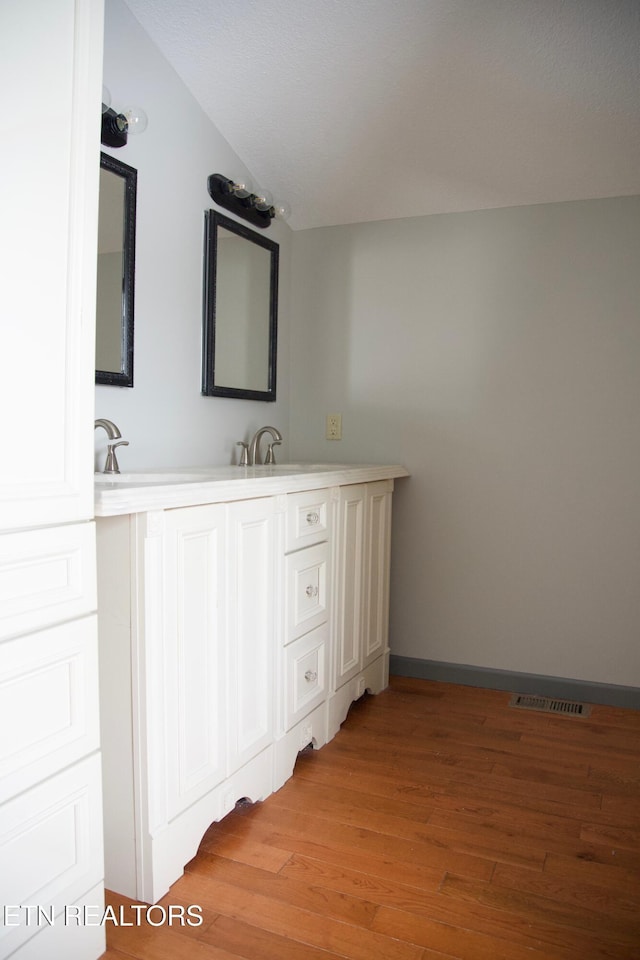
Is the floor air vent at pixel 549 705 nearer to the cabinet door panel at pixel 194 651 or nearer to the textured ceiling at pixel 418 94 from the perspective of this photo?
the cabinet door panel at pixel 194 651

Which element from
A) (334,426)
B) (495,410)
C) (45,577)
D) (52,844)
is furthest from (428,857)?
(334,426)

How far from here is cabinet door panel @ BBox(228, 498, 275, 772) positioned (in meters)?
1.74

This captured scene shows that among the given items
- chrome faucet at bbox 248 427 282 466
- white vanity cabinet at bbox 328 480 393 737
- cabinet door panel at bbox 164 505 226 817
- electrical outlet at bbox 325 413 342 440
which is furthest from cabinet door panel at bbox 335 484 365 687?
cabinet door panel at bbox 164 505 226 817

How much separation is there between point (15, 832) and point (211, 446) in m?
1.52

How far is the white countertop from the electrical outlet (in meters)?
0.51

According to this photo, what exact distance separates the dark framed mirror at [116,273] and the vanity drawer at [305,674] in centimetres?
91

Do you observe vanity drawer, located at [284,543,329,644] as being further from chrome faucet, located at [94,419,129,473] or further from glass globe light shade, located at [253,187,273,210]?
glass globe light shade, located at [253,187,273,210]

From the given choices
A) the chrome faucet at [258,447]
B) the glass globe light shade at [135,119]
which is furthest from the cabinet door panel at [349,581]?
the glass globe light shade at [135,119]

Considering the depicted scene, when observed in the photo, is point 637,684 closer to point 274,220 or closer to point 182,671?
point 182,671

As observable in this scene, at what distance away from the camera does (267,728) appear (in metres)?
1.92

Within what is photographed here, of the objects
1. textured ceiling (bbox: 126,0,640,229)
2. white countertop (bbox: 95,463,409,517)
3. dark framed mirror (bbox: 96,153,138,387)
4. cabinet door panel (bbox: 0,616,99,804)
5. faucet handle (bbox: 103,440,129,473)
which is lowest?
cabinet door panel (bbox: 0,616,99,804)

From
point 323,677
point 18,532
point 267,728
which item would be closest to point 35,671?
point 18,532

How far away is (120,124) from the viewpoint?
6.31ft

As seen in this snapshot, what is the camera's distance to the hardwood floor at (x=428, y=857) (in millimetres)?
1396
